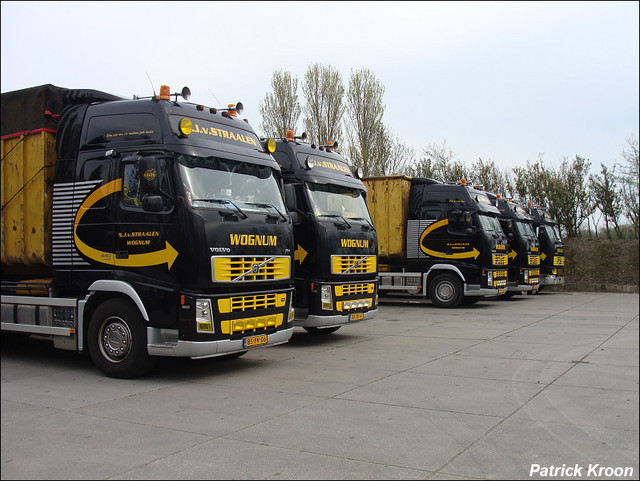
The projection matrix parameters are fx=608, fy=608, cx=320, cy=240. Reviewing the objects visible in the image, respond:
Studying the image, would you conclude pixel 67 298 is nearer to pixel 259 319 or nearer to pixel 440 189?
pixel 259 319

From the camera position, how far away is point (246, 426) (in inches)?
229

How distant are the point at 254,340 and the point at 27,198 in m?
3.94

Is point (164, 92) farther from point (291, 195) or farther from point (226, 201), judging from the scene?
point (291, 195)

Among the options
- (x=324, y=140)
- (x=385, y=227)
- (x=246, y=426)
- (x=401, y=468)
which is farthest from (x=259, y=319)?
(x=324, y=140)

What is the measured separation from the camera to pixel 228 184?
325 inches

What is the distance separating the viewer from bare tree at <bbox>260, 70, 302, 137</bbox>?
36500 millimetres

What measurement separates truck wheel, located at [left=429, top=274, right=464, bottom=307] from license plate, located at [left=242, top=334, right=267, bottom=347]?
37.2 feet

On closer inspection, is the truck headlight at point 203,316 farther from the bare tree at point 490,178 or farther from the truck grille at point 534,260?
the bare tree at point 490,178

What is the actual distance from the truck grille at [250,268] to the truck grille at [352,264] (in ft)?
6.45

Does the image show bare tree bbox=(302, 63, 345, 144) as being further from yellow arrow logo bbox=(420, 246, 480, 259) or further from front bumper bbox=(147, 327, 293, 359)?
front bumper bbox=(147, 327, 293, 359)

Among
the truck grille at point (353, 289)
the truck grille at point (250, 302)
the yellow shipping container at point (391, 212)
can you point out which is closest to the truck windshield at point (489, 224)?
the yellow shipping container at point (391, 212)

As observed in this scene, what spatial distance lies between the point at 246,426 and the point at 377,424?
4.13ft

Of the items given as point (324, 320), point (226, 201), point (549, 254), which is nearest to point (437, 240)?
point (324, 320)

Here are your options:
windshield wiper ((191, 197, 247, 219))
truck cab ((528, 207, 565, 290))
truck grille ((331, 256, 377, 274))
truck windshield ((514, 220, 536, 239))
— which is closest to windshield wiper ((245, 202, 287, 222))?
windshield wiper ((191, 197, 247, 219))
